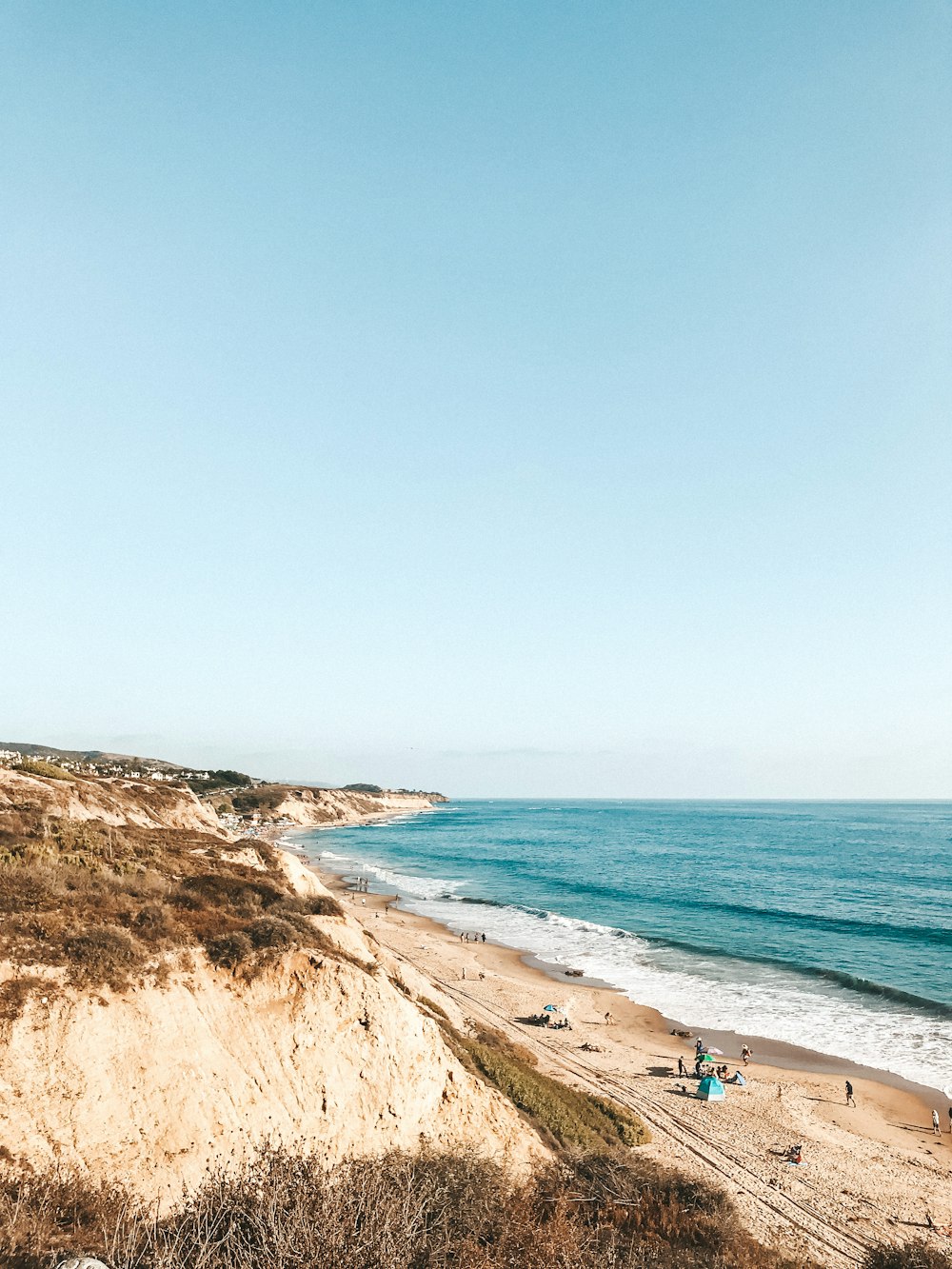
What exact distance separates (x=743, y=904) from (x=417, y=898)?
31393 mm

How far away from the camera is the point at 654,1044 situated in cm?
3241

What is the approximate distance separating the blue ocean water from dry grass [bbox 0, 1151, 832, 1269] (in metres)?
23.9

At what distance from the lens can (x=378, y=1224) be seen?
364 inches

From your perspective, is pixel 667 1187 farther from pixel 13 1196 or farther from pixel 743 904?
pixel 743 904

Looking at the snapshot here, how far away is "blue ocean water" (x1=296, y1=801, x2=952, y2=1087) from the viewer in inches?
Answer: 1410

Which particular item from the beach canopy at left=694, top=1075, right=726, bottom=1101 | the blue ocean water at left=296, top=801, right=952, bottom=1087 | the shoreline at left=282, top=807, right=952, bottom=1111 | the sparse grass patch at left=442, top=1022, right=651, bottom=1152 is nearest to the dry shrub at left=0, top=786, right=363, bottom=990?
the sparse grass patch at left=442, top=1022, right=651, bottom=1152

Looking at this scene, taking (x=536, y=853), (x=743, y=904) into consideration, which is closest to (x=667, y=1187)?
(x=743, y=904)

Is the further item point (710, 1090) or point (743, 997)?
point (743, 997)

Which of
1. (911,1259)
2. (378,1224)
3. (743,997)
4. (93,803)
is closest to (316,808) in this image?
(93,803)

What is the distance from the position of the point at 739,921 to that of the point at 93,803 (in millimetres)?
49209

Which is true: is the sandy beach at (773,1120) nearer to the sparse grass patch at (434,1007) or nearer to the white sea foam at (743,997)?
the white sea foam at (743,997)

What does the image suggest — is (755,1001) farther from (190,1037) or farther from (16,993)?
(16,993)

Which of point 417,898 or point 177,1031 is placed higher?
point 177,1031

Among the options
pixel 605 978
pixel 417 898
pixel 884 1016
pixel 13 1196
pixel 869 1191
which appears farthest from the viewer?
pixel 417 898
